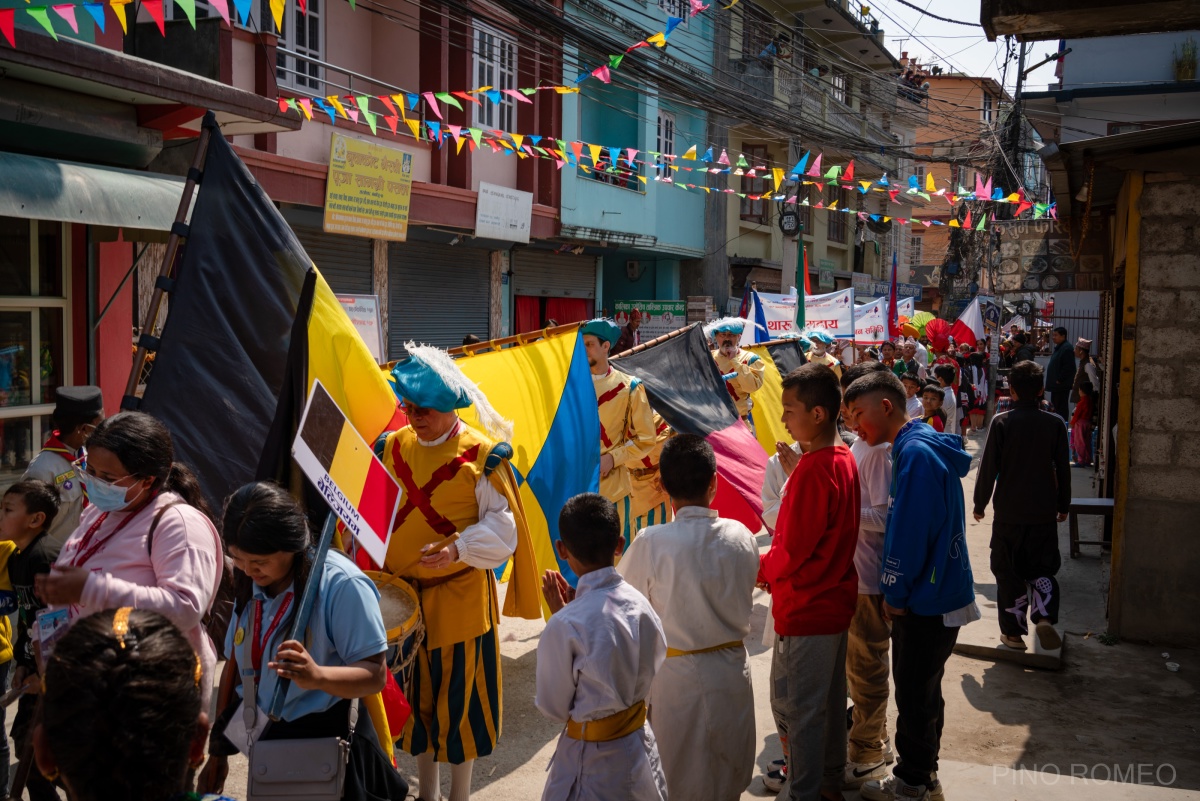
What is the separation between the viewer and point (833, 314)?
14.5 m

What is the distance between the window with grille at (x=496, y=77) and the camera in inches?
624

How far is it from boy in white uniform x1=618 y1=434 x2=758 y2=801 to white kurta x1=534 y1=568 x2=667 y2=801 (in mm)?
503

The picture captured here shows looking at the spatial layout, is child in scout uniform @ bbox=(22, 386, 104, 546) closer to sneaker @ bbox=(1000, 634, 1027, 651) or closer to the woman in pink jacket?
the woman in pink jacket

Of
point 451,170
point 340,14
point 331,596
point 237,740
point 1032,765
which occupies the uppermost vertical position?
point 340,14

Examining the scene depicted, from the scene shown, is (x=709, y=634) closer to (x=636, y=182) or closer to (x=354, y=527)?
(x=354, y=527)

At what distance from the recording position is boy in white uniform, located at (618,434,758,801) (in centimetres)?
357

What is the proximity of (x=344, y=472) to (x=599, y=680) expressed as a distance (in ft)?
3.12

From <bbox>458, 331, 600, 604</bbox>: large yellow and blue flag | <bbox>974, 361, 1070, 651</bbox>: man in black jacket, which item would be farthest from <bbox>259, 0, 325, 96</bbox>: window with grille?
<bbox>974, 361, 1070, 651</bbox>: man in black jacket

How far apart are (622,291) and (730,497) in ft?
59.1

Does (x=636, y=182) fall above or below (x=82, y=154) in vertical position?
above

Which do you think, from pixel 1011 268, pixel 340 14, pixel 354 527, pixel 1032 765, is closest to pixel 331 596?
pixel 354 527

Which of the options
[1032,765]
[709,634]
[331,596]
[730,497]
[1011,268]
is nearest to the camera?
[331,596]

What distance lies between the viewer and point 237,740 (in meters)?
2.92

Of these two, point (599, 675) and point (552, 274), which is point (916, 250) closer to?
point (552, 274)
